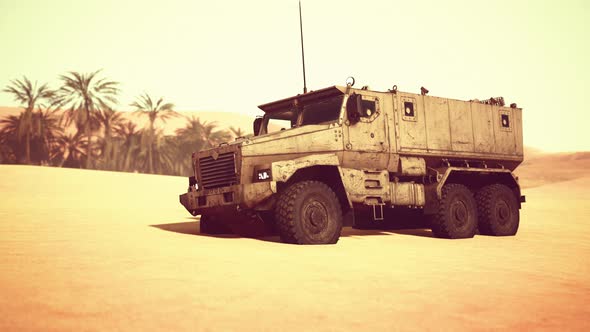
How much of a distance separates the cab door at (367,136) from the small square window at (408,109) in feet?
2.31

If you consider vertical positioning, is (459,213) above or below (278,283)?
above

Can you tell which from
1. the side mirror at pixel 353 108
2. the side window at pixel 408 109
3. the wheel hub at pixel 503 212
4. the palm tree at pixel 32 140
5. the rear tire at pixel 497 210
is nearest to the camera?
the side mirror at pixel 353 108

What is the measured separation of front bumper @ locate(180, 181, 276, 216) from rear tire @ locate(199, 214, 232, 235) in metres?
0.64

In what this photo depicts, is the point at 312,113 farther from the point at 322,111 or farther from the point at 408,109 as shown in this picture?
the point at 408,109

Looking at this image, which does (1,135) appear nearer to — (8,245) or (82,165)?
(82,165)

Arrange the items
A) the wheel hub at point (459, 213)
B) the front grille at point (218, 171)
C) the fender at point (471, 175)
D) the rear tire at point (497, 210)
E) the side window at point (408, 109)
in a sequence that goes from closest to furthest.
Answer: the front grille at point (218, 171) < the side window at point (408, 109) < the fender at point (471, 175) < the wheel hub at point (459, 213) < the rear tire at point (497, 210)

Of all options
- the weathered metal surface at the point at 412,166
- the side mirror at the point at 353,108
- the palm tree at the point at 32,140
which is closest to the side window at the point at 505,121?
the weathered metal surface at the point at 412,166

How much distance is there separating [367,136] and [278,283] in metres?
5.58

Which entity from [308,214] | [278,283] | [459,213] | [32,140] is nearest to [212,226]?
[308,214]

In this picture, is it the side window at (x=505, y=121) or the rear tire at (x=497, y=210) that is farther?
the side window at (x=505, y=121)

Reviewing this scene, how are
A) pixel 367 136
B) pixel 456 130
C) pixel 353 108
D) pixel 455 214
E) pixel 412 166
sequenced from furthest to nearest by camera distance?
pixel 456 130
pixel 455 214
pixel 412 166
pixel 367 136
pixel 353 108

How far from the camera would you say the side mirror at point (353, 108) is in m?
9.98

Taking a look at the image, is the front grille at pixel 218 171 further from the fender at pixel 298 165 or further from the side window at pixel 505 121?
the side window at pixel 505 121

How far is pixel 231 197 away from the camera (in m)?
9.44
